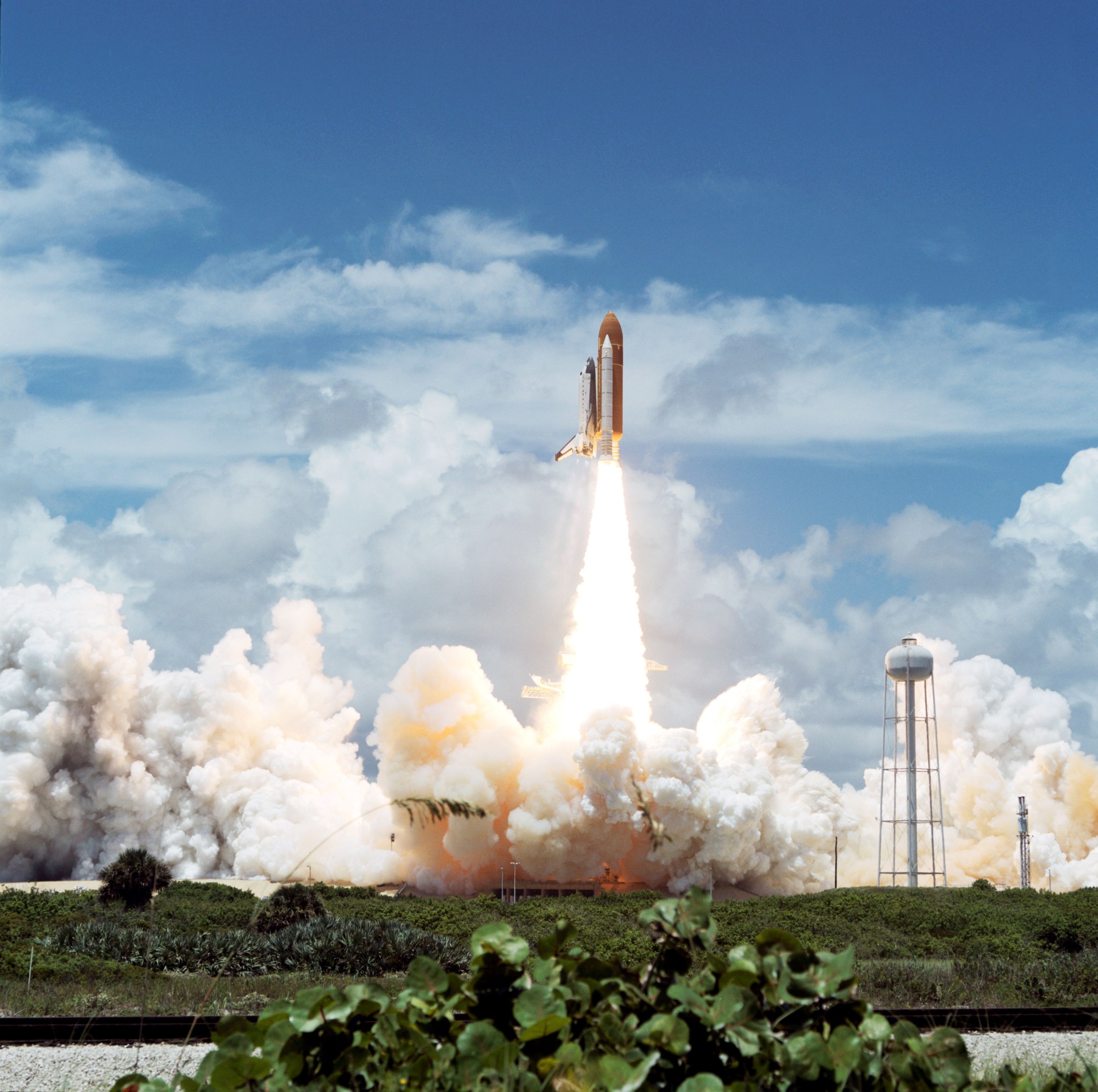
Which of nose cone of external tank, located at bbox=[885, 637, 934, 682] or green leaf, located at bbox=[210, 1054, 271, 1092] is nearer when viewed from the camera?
green leaf, located at bbox=[210, 1054, 271, 1092]

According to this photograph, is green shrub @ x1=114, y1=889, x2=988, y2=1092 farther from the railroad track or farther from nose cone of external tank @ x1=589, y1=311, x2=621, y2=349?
nose cone of external tank @ x1=589, y1=311, x2=621, y2=349

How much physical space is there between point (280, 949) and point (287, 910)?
33.0 ft

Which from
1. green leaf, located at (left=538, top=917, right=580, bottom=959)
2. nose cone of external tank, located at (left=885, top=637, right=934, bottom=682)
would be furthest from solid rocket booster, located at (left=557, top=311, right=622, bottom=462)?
green leaf, located at (left=538, top=917, right=580, bottom=959)

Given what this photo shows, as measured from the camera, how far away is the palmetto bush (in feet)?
73.4

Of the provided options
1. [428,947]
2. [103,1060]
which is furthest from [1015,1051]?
[428,947]

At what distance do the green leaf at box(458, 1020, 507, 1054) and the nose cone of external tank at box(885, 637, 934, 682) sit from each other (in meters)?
54.5

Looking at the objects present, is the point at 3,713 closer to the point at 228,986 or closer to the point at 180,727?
the point at 180,727

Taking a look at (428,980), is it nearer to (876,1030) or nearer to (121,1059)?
(876,1030)

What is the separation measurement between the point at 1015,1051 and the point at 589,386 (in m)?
40.6

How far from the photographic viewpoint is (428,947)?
911 inches

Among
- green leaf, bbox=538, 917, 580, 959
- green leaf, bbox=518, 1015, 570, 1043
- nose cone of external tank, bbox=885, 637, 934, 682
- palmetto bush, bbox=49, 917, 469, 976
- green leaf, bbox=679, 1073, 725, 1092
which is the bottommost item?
palmetto bush, bbox=49, 917, 469, 976

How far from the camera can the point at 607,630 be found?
2018 inches

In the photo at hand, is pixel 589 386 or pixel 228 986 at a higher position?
pixel 589 386

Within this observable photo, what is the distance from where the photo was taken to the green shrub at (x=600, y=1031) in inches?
166
